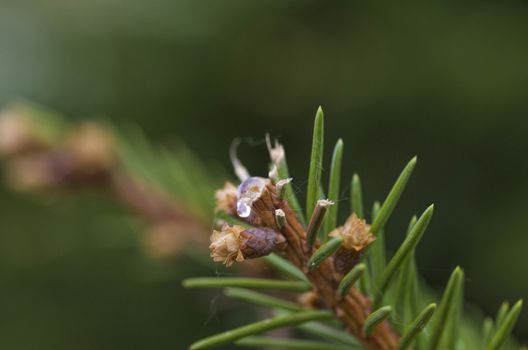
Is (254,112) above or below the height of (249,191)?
above

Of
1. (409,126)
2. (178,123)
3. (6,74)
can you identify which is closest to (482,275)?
(409,126)

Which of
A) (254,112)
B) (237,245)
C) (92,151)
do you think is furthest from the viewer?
(254,112)

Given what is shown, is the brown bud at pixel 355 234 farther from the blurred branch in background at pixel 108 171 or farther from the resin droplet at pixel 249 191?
the blurred branch in background at pixel 108 171

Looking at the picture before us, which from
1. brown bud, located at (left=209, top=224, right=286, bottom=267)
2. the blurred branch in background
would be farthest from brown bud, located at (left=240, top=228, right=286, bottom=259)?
the blurred branch in background

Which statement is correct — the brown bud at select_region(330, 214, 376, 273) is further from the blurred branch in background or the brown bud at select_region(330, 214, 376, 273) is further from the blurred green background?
the blurred green background

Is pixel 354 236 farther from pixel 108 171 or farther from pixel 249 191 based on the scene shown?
pixel 108 171

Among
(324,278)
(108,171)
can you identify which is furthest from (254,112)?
(324,278)

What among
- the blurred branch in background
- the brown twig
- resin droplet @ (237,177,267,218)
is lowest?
the brown twig

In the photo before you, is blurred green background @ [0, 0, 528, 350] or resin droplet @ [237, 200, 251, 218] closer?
resin droplet @ [237, 200, 251, 218]
